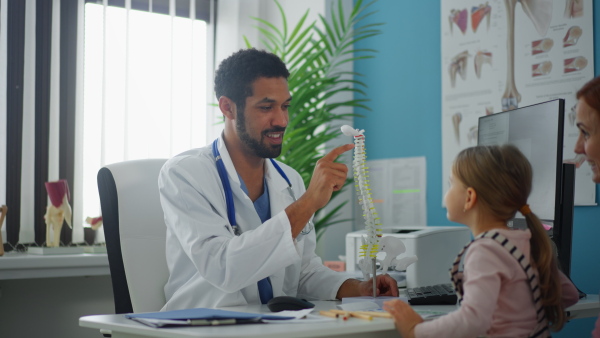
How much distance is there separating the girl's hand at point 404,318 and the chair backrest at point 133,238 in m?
0.80

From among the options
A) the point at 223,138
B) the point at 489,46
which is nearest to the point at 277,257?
the point at 223,138

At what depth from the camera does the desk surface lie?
2578mm

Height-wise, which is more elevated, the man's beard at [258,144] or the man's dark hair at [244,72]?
the man's dark hair at [244,72]

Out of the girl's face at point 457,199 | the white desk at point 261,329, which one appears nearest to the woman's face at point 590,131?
the girl's face at point 457,199

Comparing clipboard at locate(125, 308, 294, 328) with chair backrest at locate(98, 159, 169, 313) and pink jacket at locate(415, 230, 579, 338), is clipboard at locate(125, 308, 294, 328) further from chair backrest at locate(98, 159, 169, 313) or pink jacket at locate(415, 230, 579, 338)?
chair backrest at locate(98, 159, 169, 313)

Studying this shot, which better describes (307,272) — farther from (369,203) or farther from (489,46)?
(489,46)

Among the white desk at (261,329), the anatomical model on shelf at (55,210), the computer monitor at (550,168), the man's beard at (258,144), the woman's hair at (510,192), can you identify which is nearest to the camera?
the white desk at (261,329)

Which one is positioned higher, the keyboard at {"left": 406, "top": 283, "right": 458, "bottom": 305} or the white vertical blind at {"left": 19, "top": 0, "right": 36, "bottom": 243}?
the white vertical blind at {"left": 19, "top": 0, "right": 36, "bottom": 243}

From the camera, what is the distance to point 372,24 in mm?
3523

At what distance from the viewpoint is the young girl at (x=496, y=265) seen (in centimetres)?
125

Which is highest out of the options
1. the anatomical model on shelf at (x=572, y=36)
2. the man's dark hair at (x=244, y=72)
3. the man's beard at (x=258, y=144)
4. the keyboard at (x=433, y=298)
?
the anatomical model on shelf at (x=572, y=36)

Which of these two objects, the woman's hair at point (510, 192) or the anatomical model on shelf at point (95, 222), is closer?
the woman's hair at point (510, 192)

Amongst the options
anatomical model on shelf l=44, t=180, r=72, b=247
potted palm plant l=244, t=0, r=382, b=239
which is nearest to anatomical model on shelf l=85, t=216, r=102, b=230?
anatomical model on shelf l=44, t=180, r=72, b=247

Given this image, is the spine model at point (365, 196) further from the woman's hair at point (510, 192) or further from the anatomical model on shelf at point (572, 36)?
the anatomical model on shelf at point (572, 36)
